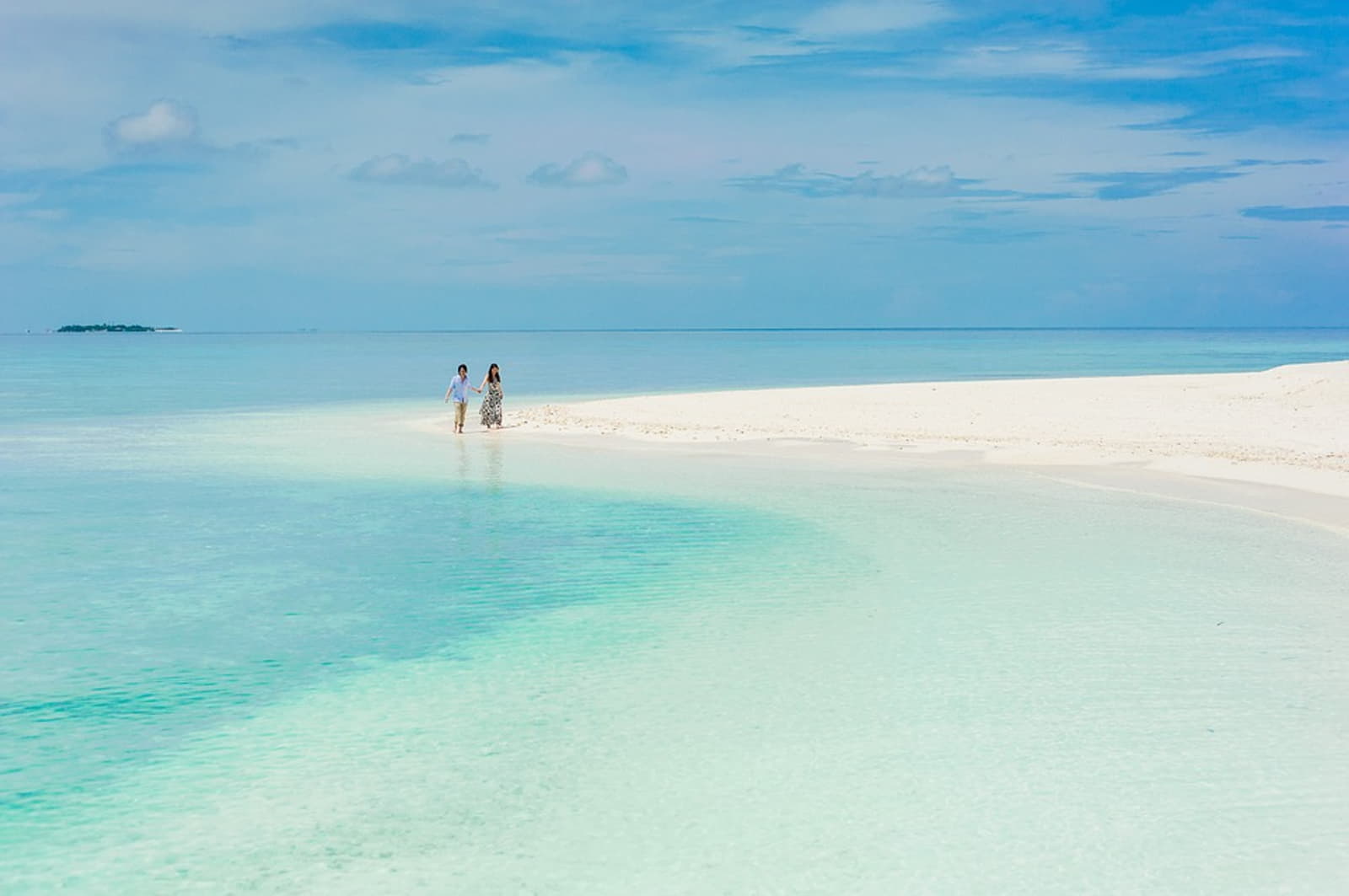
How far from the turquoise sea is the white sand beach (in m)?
4.43

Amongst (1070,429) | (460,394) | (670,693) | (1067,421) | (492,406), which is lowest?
(670,693)

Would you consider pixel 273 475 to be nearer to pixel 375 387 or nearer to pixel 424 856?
pixel 424 856

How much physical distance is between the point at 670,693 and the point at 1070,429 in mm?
21388

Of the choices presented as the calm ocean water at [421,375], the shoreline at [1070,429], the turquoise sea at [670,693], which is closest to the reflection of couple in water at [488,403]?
the shoreline at [1070,429]

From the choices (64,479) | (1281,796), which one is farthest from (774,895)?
(64,479)

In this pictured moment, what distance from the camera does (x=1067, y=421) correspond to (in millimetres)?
31125

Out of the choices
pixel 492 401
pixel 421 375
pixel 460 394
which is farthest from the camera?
pixel 421 375

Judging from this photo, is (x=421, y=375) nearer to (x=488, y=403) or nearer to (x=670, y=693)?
(x=488, y=403)

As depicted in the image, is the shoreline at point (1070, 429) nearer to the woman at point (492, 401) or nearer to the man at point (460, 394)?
the woman at point (492, 401)

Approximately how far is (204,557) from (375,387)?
129 ft

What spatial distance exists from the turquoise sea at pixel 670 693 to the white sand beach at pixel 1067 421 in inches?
175

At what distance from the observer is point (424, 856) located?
23.8 ft

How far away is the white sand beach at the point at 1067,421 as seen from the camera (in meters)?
24.0

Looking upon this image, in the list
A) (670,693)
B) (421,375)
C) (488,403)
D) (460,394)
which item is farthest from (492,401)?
(421,375)
